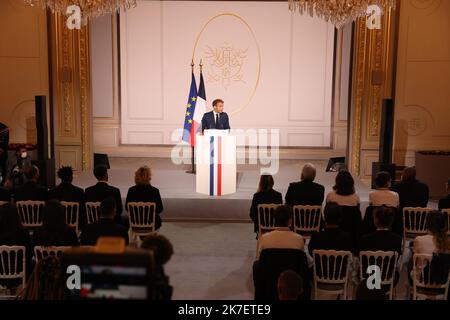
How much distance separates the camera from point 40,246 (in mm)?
4910

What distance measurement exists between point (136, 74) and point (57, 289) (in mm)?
8847

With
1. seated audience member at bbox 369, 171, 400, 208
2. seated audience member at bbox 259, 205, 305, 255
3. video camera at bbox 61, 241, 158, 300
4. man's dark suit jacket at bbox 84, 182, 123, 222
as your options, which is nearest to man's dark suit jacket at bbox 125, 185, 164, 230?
man's dark suit jacket at bbox 84, 182, 123, 222

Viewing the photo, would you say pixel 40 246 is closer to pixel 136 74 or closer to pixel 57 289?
pixel 57 289

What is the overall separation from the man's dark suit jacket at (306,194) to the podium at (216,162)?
1.75m

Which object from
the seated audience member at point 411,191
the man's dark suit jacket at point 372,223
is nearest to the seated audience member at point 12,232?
the man's dark suit jacket at point 372,223

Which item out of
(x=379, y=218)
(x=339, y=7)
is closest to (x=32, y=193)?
(x=379, y=218)

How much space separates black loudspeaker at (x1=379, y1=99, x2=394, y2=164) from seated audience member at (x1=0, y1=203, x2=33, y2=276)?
5762mm

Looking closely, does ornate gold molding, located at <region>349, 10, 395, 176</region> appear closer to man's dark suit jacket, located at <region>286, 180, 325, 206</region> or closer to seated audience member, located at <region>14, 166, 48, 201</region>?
man's dark suit jacket, located at <region>286, 180, 325, 206</region>

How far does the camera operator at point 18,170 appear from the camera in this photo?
8.80 metres

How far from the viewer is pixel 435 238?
478cm

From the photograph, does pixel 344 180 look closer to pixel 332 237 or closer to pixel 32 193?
pixel 332 237

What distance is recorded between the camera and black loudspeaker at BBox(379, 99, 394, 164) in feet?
29.6

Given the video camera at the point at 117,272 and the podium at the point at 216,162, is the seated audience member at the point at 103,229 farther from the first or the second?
the podium at the point at 216,162
